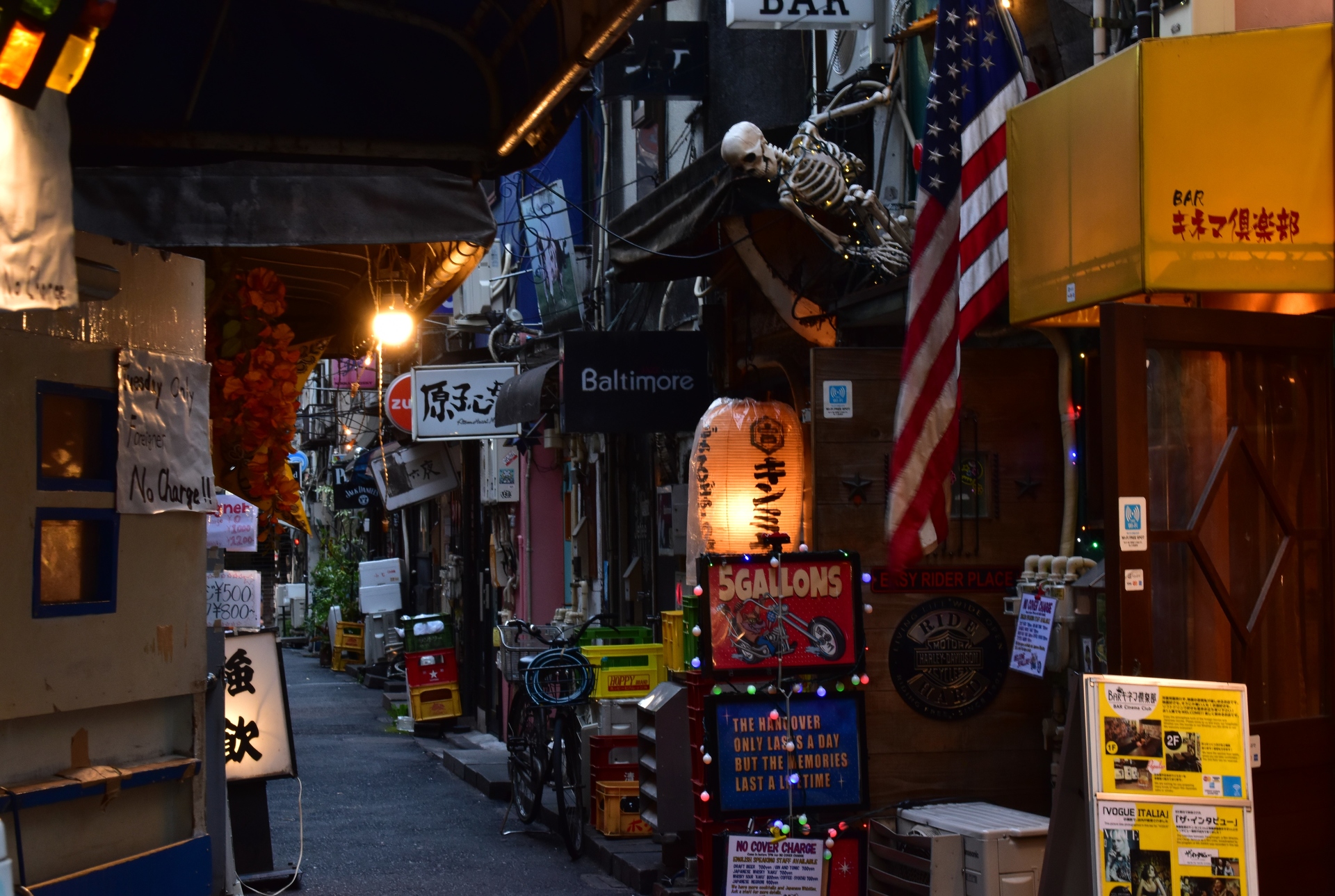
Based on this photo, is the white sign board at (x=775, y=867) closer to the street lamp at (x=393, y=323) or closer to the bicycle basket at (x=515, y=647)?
the street lamp at (x=393, y=323)

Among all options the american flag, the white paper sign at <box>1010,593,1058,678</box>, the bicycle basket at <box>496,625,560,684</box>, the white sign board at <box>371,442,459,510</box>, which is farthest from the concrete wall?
the white sign board at <box>371,442,459,510</box>

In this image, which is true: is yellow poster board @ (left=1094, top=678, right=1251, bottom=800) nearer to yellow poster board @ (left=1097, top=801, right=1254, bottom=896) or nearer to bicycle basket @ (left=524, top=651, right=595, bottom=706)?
yellow poster board @ (left=1097, top=801, right=1254, bottom=896)

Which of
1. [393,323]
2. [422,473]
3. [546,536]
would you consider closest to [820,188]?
[393,323]

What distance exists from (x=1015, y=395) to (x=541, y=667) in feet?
16.3

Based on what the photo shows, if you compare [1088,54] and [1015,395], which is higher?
[1088,54]

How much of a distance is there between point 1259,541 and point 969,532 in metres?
2.41

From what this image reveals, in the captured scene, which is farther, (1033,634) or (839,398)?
(839,398)

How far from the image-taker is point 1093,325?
22.7 feet

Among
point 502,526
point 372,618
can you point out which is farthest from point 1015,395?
point 372,618

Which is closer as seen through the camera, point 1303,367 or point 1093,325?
point 1303,367

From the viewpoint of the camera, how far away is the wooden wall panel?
8086mm

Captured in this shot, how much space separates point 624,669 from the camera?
12070 mm

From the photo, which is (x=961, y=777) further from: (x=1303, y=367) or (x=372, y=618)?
(x=372, y=618)

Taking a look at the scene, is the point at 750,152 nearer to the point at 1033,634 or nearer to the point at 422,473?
the point at 1033,634
